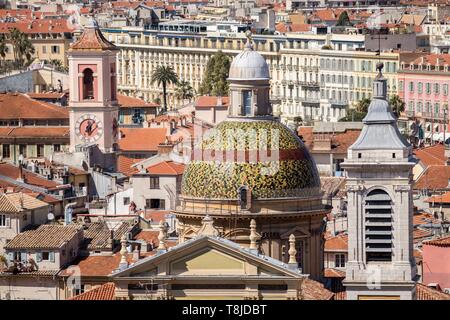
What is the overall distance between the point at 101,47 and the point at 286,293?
65.2 m

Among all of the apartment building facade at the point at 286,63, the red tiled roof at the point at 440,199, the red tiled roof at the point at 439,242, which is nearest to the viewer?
the red tiled roof at the point at 439,242

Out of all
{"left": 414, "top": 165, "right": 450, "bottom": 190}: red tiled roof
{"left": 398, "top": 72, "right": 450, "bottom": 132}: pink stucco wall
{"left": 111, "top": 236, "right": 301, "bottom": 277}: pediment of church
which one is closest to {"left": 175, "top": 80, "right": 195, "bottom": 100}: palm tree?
{"left": 398, "top": 72, "right": 450, "bottom": 132}: pink stucco wall

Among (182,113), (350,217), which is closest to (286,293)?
(350,217)

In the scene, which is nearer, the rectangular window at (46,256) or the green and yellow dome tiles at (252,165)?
the green and yellow dome tiles at (252,165)

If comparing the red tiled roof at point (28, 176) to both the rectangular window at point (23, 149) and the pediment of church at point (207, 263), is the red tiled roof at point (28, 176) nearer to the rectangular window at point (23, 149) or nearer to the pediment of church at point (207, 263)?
the rectangular window at point (23, 149)

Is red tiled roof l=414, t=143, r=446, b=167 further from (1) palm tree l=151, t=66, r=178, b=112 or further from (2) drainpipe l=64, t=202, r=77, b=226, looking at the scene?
(1) palm tree l=151, t=66, r=178, b=112

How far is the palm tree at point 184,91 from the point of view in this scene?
15988 centimetres

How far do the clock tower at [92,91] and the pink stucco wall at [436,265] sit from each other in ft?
154

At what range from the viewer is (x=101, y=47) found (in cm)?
10512

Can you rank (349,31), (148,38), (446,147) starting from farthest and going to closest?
1. (148,38)
2. (349,31)
3. (446,147)

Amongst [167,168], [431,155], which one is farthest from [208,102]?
[167,168]

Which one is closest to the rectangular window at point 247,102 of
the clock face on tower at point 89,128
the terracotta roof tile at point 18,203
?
the terracotta roof tile at point 18,203

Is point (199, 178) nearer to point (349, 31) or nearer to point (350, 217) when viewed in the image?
point (350, 217)

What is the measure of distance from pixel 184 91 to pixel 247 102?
111 m
